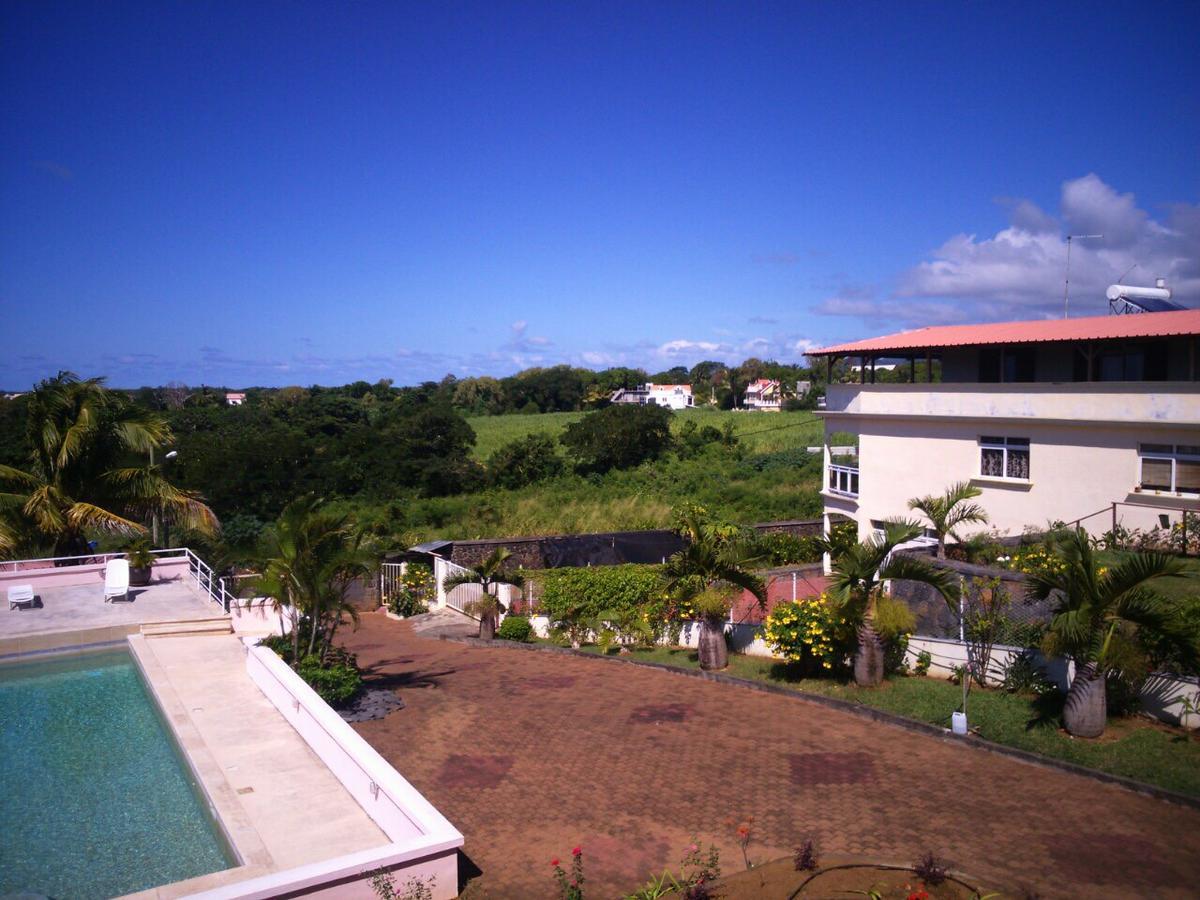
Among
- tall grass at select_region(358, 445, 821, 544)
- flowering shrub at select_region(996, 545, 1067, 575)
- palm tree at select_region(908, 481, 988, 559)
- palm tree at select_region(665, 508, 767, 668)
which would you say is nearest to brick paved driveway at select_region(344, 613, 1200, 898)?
palm tree at select_region(665, 508, 767, 668)

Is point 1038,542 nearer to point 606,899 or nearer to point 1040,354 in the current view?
point 1040,354

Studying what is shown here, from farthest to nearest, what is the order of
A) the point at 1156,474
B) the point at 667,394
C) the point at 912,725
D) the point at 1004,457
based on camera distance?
1. the point at 667,394
2. the point at 1004,457
3. the point at 1156,474
4. the point at 912,725

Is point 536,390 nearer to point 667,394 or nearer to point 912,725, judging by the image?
point 667,394

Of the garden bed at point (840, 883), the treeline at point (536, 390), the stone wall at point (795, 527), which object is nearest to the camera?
the garden bed at point (840, 883)

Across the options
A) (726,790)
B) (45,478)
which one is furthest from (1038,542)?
(45,478)

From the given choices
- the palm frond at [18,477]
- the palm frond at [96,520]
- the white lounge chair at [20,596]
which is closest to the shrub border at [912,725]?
the palm frond at [96,520]

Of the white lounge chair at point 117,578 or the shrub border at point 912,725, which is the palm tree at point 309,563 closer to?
the shrub border at point 912,725

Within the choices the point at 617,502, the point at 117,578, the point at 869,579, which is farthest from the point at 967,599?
the point at 617,502
